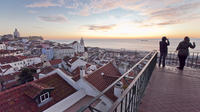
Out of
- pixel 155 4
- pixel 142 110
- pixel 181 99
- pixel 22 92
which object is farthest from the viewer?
pixel 155 4

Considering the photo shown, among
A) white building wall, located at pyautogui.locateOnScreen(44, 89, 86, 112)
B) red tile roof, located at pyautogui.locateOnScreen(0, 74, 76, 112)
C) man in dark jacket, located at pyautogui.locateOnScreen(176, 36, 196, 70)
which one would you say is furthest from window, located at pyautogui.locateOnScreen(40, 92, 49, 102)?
man in dark jacket, located at pyautogui.locateOnScreen(176, 36, 196, 70)

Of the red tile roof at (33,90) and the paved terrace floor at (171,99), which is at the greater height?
the paved terrace floor at (171,99)

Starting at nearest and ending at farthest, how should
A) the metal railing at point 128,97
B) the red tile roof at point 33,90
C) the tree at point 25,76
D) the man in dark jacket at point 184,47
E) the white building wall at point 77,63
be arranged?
1. the metal railing at point 128,97
2. the man in dark jacket at point 184,47
3. the red tile roof at point 33,90
4. the tree at point 25,76
5. the white building wall at point 77,63

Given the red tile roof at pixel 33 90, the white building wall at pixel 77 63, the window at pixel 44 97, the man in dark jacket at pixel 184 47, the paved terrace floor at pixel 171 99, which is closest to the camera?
the paved terrace floor at pixel 171 99

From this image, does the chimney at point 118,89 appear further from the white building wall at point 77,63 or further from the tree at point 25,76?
the tree at point 25,76

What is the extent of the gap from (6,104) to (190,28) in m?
12.7

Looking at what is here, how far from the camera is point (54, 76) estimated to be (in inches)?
288

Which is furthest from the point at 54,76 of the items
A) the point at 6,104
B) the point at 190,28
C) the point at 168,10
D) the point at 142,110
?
the point at 190,28

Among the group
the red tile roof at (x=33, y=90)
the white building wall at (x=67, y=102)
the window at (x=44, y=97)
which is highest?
the red tile roof at (x=33, y=90)

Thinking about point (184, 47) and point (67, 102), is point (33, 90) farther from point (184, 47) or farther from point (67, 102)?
point (184, 47)

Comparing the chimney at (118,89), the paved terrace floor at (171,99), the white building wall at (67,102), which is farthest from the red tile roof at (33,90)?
the paved terrace floor at (171,99)

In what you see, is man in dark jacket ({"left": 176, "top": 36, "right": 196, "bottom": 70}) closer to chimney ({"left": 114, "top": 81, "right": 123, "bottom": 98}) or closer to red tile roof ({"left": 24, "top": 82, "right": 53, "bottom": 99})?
chimney ({"left": 114, "top": 81, "right": 123, "bottom": 98})

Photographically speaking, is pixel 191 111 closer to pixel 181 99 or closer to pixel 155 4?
pixel 181 99

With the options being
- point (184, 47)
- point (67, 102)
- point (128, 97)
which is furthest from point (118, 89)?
point (128, 97)
